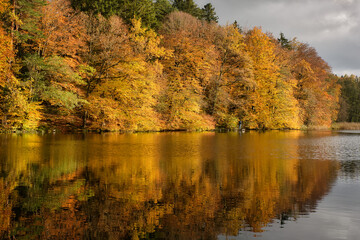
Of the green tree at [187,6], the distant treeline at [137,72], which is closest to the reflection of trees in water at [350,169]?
the distant treeline at [137,72]

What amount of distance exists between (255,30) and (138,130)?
27045 mm

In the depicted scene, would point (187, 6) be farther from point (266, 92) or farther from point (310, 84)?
point (310, 84)

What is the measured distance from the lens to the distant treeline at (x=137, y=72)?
94.7 ft

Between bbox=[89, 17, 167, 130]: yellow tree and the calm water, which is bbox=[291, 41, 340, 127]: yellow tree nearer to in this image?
bbox=[89, 17, 167, 130]: yellow tree

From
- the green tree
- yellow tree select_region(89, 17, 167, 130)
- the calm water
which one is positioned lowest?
the calm water

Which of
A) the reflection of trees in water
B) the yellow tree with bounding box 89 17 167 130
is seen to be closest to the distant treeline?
the yellow tree with bounding box 89 17 167 130

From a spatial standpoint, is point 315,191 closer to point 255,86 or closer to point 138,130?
point 138,130

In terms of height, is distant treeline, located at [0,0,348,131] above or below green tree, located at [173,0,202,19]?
below

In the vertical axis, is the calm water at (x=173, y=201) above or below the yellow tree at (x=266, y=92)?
below

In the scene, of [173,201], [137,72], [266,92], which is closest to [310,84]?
[266,92]

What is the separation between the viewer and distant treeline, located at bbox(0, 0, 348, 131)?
28.9m

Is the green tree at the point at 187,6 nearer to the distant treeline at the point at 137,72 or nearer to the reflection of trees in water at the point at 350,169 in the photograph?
the distant treeline at the point at 137,72

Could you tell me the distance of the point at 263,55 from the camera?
52.3 metres

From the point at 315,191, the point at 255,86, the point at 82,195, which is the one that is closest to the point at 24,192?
the point at 82,195
